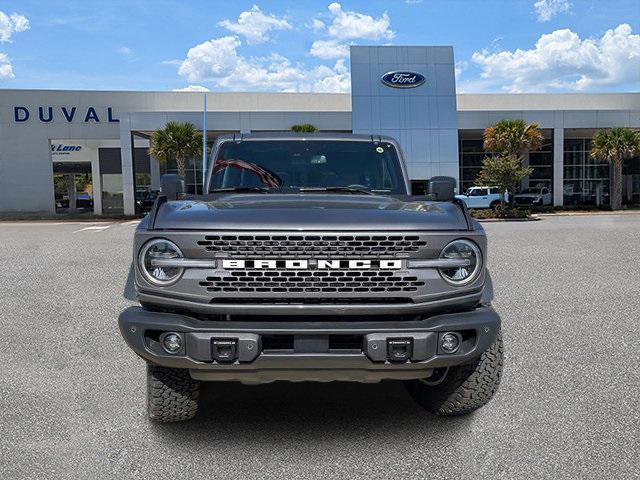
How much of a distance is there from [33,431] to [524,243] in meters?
14.6

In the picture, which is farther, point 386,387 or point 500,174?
point 500,174

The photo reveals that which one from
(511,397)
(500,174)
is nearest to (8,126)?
(500,174)

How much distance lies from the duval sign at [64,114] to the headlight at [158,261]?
3910 cm

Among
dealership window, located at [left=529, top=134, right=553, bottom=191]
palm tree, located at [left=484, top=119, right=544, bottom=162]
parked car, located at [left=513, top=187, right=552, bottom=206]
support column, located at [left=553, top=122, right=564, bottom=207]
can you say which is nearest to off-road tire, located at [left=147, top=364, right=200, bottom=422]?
palm tree, located at [left=484, top=119, right=544, bottom=162]

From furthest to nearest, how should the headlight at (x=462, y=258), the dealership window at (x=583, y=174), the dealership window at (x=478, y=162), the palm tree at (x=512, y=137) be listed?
the dealership window at (x=478, y=162)
the dealership window at (x=583, y=174)
the palm tree at (x=512, y=137)
the headlight at (x=462, y=258)

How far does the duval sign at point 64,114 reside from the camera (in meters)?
38.8

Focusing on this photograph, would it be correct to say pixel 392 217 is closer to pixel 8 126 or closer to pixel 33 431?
pixel 33 431

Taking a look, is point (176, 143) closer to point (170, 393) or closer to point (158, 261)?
point (170, 393)

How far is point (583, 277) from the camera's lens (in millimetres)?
10016

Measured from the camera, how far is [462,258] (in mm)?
3381

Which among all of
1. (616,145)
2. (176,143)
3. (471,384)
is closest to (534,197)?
(616,145)

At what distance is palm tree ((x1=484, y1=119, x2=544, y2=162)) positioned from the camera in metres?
34.3

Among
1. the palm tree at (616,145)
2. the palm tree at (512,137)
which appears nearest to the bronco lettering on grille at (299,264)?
the palm tree at (512,137)

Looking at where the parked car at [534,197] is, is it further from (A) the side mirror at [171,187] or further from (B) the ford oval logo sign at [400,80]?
(A) the side mirror at [171,187]
